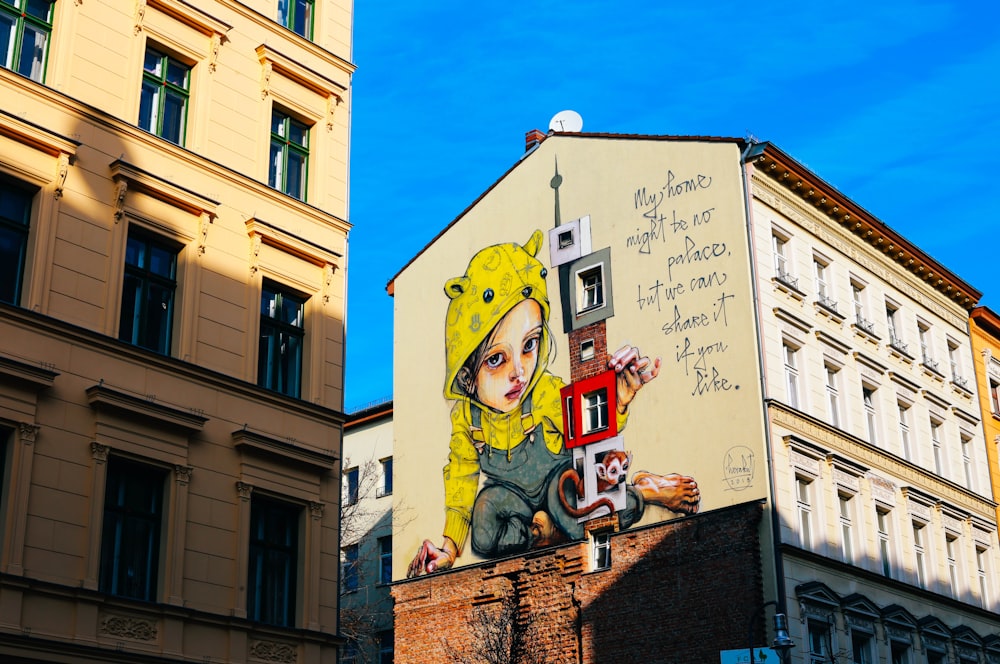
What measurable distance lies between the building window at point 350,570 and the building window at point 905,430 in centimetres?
2074

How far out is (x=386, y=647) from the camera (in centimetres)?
5325

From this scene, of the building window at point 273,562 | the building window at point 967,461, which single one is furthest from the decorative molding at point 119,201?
the building window at point 967,461

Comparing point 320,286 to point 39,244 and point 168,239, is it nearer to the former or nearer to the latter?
point 168,239

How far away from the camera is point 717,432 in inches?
1519

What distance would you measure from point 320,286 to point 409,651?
22.5 metres

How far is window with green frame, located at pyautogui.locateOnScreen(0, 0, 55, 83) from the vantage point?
22.0m

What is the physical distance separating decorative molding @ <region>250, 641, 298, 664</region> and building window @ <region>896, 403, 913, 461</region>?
28.5 meters

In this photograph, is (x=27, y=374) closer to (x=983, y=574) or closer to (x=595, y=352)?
(x=595, y=352)

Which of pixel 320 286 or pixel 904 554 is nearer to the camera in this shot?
pixel 320 286

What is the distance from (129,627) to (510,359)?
25994mm

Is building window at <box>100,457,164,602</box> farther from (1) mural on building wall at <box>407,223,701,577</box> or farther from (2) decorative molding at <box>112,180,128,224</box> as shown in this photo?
(1) mural on building wall at <box>407,223,701,577</box>

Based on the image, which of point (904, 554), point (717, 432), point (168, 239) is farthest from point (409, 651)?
point (168, 239)

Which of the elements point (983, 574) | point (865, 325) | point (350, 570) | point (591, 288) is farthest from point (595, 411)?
point (983, 574)

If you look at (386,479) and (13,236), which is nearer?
(13,236)
